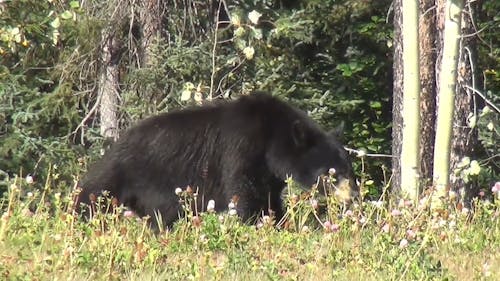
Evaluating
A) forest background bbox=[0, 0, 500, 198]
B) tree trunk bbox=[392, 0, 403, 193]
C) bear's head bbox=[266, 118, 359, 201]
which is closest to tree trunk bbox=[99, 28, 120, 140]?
forest background bbox=[0, 0, 500, 198]

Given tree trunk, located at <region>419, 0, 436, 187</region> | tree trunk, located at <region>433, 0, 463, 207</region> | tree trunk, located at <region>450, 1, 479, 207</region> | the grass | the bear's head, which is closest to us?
the grass

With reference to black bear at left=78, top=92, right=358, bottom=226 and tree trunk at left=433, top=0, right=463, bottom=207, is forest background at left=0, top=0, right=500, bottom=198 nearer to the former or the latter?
black bear at left=78, top=92, right=358, bottom=226

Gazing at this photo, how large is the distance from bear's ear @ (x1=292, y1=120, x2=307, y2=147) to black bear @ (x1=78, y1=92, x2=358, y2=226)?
0.09 ft

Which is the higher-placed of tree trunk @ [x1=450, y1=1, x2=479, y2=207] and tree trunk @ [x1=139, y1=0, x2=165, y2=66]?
tree trunk @ [x1=139, y1=0, x2=165, y2=66]

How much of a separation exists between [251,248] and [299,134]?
3928 mm

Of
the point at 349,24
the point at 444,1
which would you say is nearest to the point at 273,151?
the point at 444,1

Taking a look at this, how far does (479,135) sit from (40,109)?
5.91 m

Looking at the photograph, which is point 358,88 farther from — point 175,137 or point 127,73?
point 175,137

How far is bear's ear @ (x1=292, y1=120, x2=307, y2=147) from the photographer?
1023cm

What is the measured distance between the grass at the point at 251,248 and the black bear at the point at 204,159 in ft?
7.32

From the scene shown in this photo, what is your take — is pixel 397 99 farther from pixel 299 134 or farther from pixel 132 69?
pixel 132 69

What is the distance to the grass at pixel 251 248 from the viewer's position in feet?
18.4

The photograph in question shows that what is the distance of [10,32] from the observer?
35.2 ft

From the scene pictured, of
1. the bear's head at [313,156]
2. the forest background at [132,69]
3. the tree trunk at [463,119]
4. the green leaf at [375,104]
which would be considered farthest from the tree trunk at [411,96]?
the green leaf at [375,104]
